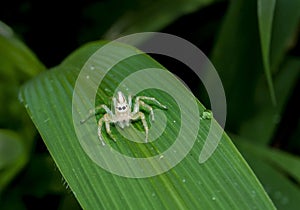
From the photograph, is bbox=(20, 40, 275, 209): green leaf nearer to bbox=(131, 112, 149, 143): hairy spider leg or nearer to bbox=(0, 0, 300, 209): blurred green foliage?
bbox=(131, 112, 149, 143): hairy spider leg

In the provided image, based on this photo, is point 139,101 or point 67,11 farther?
point 67,11

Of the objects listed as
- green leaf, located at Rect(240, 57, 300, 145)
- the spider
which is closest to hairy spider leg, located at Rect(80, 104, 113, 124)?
the spider

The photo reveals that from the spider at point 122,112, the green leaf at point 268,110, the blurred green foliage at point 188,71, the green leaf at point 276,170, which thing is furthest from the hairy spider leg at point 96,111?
the green leaf at point 268,110

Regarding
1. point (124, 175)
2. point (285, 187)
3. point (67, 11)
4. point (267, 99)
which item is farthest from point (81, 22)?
point (124, 175)

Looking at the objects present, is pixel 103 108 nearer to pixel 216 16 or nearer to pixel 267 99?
pixel 267 99

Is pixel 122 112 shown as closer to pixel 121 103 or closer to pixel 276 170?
pixel 121 103

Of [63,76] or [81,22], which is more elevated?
[63,76]

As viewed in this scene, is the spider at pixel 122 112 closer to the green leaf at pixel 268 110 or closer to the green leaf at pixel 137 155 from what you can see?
the green leaf at pixel 137 155
